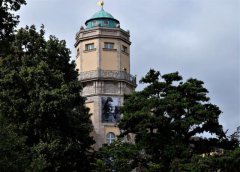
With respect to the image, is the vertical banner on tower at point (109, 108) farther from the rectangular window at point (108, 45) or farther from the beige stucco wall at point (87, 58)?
the rectangular window at point (108, 45)

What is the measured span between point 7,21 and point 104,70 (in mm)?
40016

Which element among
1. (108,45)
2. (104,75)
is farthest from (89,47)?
(104,75)

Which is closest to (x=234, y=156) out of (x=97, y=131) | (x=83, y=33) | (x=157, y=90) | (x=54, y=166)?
(x=157, y=90)

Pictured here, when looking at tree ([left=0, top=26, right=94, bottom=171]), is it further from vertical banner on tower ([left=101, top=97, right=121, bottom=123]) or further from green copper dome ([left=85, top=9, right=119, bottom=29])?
green copper dome ([left=85, top=9, right=119, bottom=29])

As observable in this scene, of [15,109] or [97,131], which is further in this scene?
[97,131]

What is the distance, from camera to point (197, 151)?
28.1m

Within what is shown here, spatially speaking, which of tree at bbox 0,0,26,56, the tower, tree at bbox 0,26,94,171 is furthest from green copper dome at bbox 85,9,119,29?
tree at bbox 0,0,26,56

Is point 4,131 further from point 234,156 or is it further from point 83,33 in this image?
point 83,33

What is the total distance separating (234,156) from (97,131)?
3071 cm

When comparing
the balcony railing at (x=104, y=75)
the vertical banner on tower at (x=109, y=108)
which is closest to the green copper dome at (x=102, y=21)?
the balcony railing at (x=104, y=75)

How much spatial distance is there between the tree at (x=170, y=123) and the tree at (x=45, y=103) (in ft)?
10.8

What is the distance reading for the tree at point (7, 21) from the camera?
1747 centimetres

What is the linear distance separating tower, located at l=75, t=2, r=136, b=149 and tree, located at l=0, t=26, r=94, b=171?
72.2ft

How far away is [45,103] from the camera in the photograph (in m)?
29.9
